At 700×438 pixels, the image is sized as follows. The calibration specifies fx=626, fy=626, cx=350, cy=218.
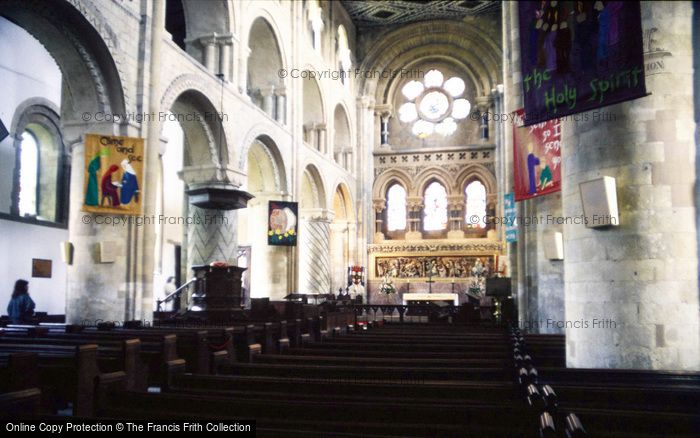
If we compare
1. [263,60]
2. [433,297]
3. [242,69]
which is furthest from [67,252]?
[433,297]

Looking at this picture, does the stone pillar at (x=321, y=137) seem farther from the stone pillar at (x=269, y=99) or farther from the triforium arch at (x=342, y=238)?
the stone pillar at (x=269, y=99)

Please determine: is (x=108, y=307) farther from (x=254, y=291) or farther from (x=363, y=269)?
(x=363, y=269)

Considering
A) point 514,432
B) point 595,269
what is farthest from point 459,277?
point 514,432

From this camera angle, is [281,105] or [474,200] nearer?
[281,105]

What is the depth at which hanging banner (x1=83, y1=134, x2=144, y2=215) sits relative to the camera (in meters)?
10.2

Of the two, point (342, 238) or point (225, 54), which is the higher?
point (225, 54)

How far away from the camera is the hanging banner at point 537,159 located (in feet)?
30.1

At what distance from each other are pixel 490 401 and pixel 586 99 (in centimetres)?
319

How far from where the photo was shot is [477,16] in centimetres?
2728

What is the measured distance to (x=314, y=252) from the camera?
22062mm

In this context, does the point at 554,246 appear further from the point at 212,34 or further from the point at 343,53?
the point at 343,53

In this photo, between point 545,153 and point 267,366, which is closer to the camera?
point 267,366

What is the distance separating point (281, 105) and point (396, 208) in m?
11.1

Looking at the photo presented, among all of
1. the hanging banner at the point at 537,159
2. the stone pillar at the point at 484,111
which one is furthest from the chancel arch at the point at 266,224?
the stone pillar at the point at 484,111
